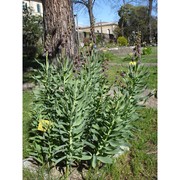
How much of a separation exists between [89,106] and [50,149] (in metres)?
0.28

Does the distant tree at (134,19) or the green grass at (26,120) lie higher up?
the distant tree at (134,19)

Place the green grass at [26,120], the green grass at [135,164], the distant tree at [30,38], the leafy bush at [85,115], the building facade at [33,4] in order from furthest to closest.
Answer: the distant tree at [30,38] < the building facade at [33,4] < the green grass at [26,120] < the green grass at [135,164] < the leafy bush at [85,115]

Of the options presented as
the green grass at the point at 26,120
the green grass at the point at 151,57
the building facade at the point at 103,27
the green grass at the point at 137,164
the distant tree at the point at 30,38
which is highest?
the distant tree at the point at 30,38

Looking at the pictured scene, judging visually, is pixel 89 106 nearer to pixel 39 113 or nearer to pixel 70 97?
pixel 70 97

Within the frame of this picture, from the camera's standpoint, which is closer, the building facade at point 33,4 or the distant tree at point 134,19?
the distant tree at point 134,19

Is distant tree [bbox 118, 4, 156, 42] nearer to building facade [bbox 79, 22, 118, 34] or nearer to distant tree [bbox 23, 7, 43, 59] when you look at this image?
building facade [bbox 79, 22, 118, 34]

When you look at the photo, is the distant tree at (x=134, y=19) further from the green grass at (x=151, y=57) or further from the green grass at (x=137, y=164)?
the green grass at (x=137, y=164)

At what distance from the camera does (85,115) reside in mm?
1101

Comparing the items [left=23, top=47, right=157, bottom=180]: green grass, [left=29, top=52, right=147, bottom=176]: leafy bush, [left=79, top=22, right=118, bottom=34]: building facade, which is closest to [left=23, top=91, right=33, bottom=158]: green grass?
Result: [left=23, top=47, right=157, bottom=180]: green grass

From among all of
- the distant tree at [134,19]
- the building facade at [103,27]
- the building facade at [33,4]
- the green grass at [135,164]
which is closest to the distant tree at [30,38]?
the building facade at [33,4]

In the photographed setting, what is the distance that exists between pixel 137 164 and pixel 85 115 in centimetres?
45

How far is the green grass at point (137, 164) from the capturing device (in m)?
1.24

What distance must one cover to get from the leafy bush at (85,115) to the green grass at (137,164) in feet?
0.23
